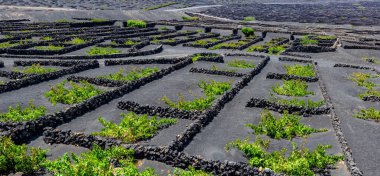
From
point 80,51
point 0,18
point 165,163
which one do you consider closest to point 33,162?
point 165,163

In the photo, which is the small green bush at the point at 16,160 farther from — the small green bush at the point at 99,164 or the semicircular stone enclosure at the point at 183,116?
the small green bush at the point at 99,164

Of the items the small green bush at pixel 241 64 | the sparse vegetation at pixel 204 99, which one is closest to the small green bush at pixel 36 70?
the sparse vegetation at pixel 204 99

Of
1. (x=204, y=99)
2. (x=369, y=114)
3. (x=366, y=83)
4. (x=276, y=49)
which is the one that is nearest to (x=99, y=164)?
(x=204, y=99)

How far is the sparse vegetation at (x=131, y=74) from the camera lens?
33.2 metres

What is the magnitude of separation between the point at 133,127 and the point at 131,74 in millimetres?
14294

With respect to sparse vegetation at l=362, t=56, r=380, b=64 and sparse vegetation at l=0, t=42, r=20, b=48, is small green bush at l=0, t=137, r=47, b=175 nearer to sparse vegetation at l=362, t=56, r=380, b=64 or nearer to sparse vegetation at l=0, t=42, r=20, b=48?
sparse vegetation at l=0, t=42, r=20, b=48

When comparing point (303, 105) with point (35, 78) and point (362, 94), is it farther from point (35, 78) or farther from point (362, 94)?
point (35, 78)

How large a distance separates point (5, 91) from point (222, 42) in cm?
3974

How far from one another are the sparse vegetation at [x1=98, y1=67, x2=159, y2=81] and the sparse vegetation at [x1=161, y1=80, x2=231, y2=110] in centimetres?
641

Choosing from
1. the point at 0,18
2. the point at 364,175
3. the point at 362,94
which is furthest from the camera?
the point at 0,18

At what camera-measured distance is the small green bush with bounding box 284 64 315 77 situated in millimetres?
37250

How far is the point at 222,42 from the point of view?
61281 millimetres

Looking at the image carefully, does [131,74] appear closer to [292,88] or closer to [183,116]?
[183,116]

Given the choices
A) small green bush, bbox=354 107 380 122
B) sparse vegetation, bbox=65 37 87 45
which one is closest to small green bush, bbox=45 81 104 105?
small green bush, bbox=354 107 380 122
